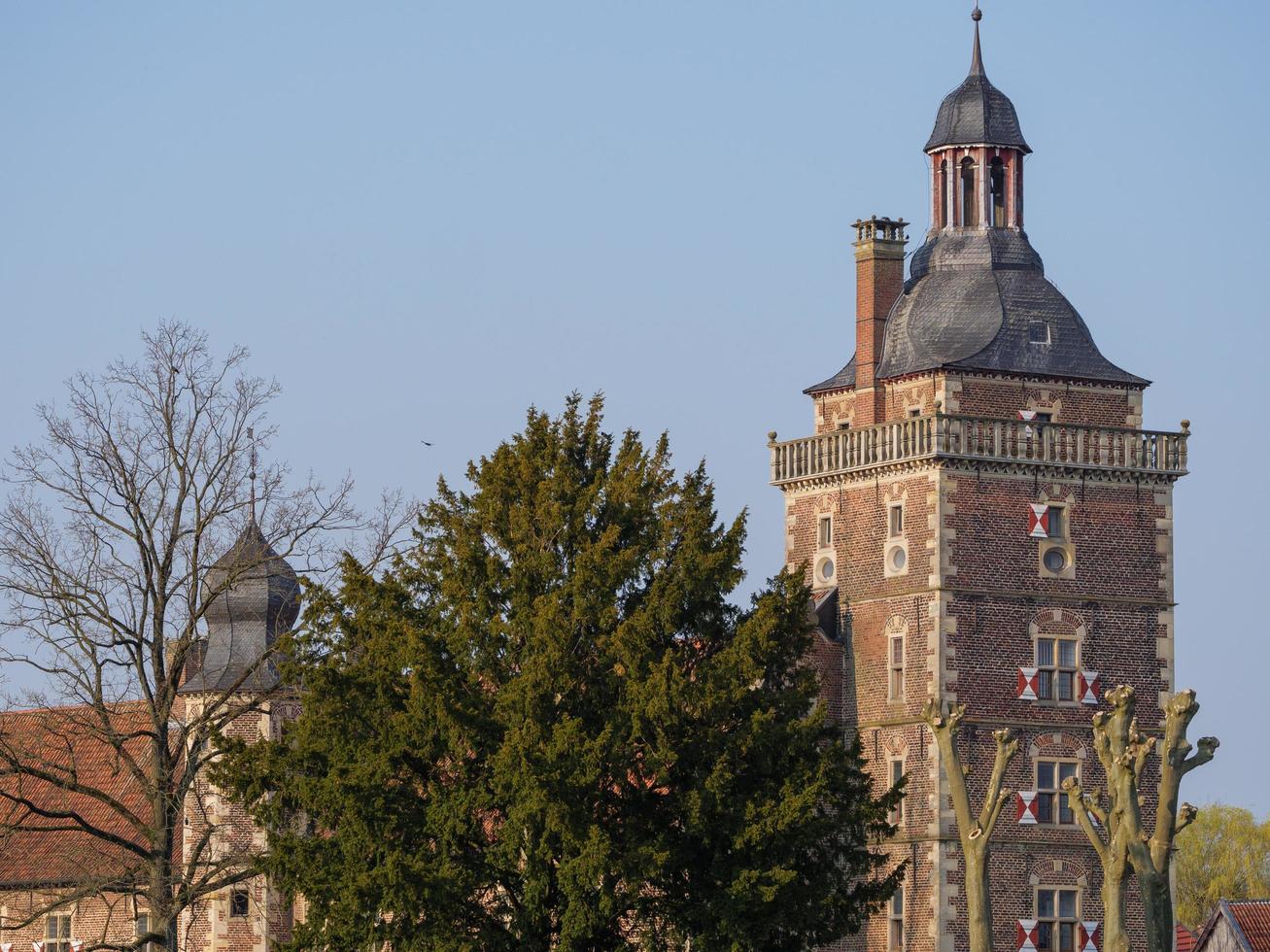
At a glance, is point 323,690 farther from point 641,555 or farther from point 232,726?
point 232,726

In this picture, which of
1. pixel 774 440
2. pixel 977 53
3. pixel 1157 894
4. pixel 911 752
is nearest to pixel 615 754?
pixel 1157 894

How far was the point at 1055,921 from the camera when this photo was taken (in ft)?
186

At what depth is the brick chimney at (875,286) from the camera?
6041cm

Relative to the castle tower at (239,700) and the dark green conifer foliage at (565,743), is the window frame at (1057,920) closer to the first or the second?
the dark green conifer foliage at (565,743)

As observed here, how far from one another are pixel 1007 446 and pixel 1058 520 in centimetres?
171

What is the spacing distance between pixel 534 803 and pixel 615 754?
4.79ft

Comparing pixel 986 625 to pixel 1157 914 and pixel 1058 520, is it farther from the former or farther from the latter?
pixel 1157 914

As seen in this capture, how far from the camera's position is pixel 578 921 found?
42000mm

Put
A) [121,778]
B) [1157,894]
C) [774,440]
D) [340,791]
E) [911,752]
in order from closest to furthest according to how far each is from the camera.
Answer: [1157,894]
[340,791]
[911,752]
[774,440]
[121,778]

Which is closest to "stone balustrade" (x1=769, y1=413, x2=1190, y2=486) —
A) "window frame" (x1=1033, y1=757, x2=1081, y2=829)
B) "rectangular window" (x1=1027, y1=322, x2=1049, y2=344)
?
"rectangular window" (x1=1027, y1=322, x2=1049, y2=344)

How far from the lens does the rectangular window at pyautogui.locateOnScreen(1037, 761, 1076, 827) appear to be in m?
56.9

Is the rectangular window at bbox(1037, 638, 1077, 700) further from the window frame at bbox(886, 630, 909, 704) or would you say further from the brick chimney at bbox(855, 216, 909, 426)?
the brick chimney at bbox(855, 216, 909, 426)

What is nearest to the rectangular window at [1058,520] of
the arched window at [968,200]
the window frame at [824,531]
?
the window frame at [824,531]

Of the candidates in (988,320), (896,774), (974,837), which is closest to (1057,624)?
(896,774)
